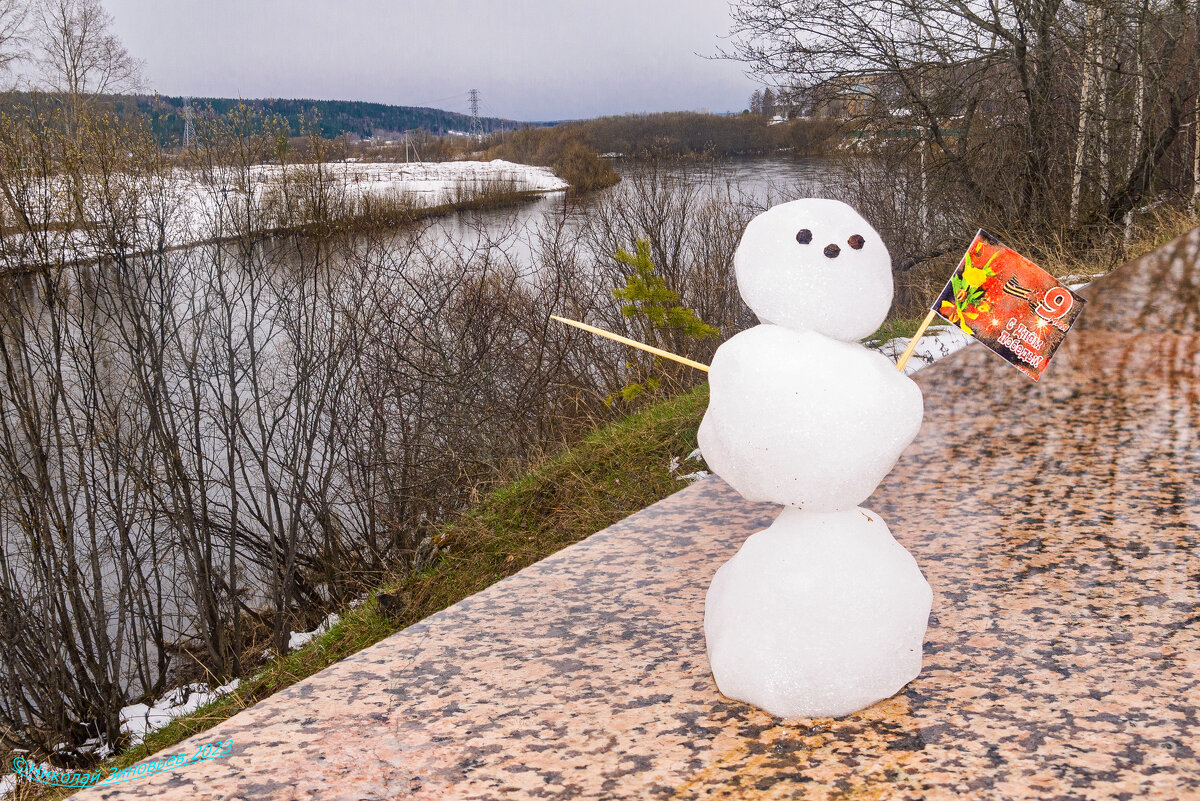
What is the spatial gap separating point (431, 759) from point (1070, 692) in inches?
50.6

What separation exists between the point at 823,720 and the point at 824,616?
248mm

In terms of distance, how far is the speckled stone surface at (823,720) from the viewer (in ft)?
5.21

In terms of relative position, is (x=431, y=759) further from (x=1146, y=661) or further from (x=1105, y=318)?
(x=1105, y=318)

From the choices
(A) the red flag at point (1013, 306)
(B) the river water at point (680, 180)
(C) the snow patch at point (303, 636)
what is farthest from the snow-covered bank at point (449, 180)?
(A) the red flag at point (1013, 306)

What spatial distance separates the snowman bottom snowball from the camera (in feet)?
5.49

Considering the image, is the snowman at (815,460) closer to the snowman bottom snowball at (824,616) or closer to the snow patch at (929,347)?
the snowman bottom snowball at (824,616)

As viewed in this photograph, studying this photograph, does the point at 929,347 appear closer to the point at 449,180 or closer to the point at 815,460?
the point at 815,460

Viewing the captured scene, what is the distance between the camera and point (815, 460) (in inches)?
62.1

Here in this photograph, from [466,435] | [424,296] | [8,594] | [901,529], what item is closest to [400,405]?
[466,435]

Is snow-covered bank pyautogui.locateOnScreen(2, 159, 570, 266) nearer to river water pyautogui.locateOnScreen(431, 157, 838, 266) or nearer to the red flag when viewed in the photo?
river water pyautogui.locateOnScreen(431, 157, 838, 266)

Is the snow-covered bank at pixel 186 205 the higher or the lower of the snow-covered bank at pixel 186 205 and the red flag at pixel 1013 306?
the higher

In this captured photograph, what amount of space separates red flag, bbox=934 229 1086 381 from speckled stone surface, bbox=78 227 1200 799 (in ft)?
2.20

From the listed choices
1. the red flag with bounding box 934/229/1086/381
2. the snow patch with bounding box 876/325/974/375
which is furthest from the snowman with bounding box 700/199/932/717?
the snow patch with bounding box 876/325/974/375

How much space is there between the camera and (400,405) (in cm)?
1010
